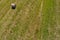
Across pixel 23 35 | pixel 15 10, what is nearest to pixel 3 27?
pixel 23 35

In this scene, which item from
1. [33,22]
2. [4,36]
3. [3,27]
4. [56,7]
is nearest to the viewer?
[4,36]

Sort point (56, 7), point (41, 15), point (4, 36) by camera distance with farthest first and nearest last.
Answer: point (56, 7) < point (41, 15) < point (4, 36)

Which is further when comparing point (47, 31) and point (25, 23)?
point (25, 23)

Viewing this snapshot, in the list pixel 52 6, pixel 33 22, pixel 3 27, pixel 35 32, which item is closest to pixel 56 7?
pixel 52 6

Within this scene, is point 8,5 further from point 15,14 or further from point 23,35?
point 23,35

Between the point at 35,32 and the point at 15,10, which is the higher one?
the point at 15,10

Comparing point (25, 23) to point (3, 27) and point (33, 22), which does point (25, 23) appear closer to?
point (33, 22)
